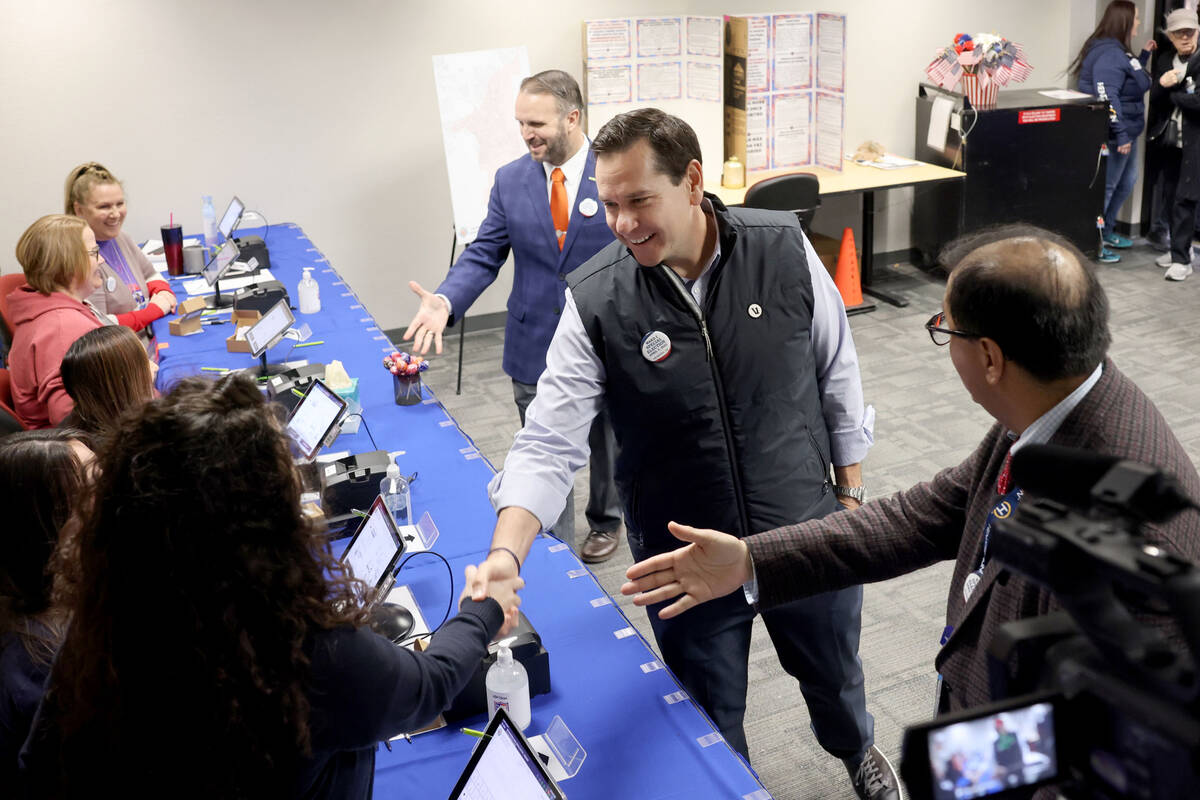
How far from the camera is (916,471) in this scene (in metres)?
4.28

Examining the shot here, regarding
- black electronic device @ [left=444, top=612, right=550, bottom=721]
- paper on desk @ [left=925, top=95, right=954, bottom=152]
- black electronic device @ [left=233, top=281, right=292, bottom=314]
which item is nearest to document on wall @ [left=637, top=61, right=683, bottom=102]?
paper on desk @ [left=925, top=95, right=954, bottom=152]

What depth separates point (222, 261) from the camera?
4.63 m

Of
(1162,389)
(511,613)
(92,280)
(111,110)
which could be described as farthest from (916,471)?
(111,110)

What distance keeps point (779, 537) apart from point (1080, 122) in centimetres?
593

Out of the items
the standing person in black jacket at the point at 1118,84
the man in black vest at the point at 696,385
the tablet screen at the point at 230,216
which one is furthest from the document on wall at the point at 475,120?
the standing person in black jacket at the point at 1118,84

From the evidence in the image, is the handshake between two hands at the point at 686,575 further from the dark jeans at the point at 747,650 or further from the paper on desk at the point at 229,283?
the paper on desk at the point at 229,283

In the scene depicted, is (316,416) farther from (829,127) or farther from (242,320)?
(829,127)

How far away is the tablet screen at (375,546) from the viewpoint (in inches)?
84.0

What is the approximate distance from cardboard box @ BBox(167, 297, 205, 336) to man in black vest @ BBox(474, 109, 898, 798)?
2.61 m

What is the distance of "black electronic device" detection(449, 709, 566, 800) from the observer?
4.89ft

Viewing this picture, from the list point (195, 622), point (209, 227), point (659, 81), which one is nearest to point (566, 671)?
point (195, 622)

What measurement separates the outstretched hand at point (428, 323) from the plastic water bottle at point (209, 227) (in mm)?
2567

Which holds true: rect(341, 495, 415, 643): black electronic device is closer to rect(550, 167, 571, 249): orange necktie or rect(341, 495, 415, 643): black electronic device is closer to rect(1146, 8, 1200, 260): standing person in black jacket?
rect(550, 167, 571, 249): orange necktie

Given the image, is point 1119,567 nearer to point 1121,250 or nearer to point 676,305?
point 676,305
